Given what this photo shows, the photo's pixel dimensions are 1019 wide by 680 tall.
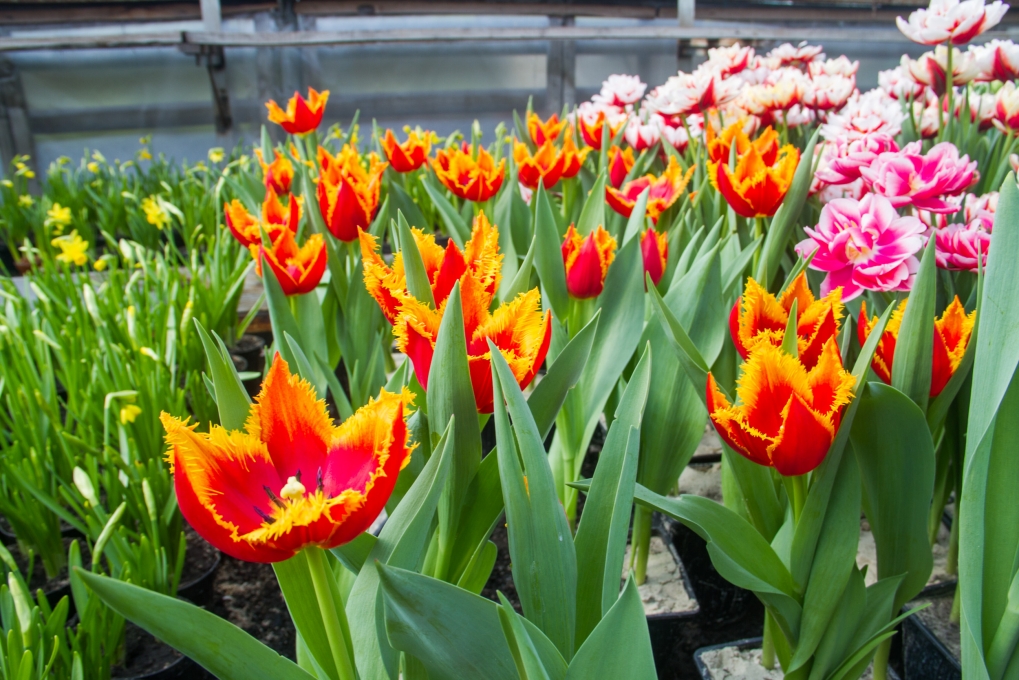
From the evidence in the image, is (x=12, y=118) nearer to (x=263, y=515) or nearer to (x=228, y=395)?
(x=228, y=395)

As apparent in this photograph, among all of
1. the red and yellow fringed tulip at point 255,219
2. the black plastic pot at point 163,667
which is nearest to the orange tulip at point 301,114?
the red and yellow fringed tulip at point 255,219

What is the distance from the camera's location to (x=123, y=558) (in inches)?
32.8

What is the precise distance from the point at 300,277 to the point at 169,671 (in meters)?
0.47

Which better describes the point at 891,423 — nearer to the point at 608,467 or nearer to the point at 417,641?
the point at 608,467

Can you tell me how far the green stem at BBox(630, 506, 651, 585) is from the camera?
0.91m

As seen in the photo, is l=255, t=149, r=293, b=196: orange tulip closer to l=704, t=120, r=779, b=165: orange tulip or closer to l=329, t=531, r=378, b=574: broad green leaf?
l=704, t=120, r=779, b=165: orange tulip

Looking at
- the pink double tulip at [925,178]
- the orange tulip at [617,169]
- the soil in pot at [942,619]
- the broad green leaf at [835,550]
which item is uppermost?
the pink double tulip at [925,178]

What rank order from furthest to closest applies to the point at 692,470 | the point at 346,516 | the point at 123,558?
the point at 692,470 → the point at 123,558 → the point at 346,516

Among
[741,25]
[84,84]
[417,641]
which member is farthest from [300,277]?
[84,84]

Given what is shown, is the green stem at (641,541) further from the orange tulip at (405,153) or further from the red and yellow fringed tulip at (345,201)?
the orange tulip at (405,153)

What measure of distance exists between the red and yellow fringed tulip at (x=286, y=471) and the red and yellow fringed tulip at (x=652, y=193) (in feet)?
2.32

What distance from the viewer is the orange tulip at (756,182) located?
0.91 metres

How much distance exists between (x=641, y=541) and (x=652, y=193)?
493mm

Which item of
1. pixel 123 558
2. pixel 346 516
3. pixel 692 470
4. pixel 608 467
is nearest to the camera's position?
pixel 346 516
